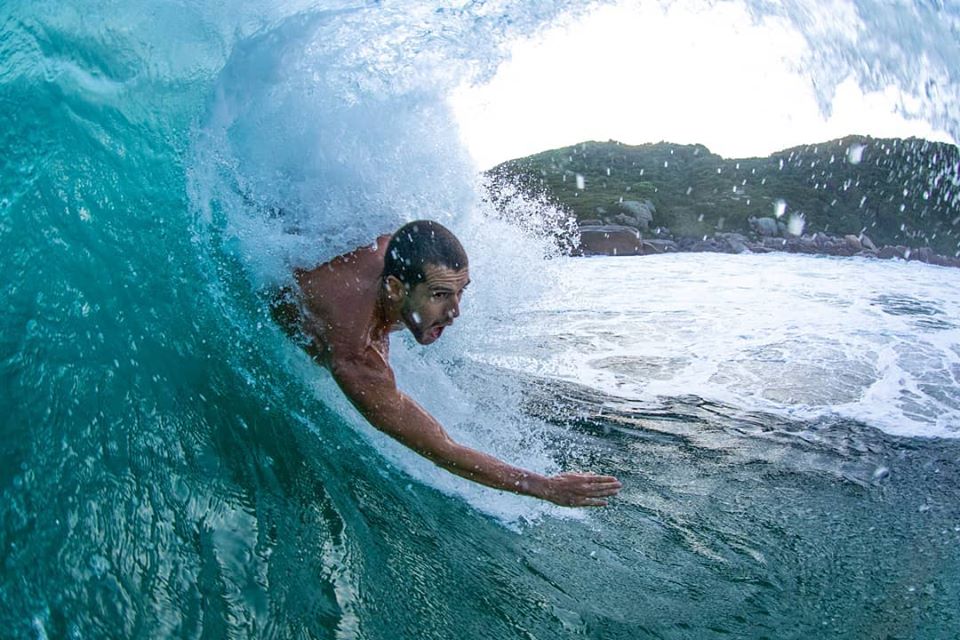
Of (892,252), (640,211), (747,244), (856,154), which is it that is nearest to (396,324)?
(640,211)

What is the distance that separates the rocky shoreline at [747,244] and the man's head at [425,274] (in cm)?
3280

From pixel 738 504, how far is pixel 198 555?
2.67 meters

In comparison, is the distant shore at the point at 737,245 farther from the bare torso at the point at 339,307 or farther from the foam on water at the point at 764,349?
the bare torso at the point at 339,307

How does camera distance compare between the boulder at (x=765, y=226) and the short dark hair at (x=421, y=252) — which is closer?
the short dark hair at (x=421, y=252)

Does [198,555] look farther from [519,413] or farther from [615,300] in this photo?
[615,300]

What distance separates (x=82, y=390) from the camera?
93.9 inches

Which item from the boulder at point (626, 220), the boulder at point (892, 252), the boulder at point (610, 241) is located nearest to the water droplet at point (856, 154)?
the boulder at point (892, 252)

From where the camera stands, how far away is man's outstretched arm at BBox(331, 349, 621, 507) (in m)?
2.37

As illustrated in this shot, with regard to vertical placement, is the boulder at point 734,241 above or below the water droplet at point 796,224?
below

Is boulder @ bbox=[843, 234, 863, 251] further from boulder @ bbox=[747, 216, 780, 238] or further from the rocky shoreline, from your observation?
boulder @ bbox=[747, 216, 780, 238]

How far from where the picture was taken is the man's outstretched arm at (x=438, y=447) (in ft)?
7.76

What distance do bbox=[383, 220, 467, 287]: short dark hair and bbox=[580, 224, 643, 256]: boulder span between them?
109 ft

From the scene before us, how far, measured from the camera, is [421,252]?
2.69m

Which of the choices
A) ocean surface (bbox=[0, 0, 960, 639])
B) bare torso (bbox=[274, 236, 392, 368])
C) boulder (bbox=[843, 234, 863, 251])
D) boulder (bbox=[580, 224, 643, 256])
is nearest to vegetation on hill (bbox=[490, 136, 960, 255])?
boulder (bbox=[843, 234, 863, 251])
